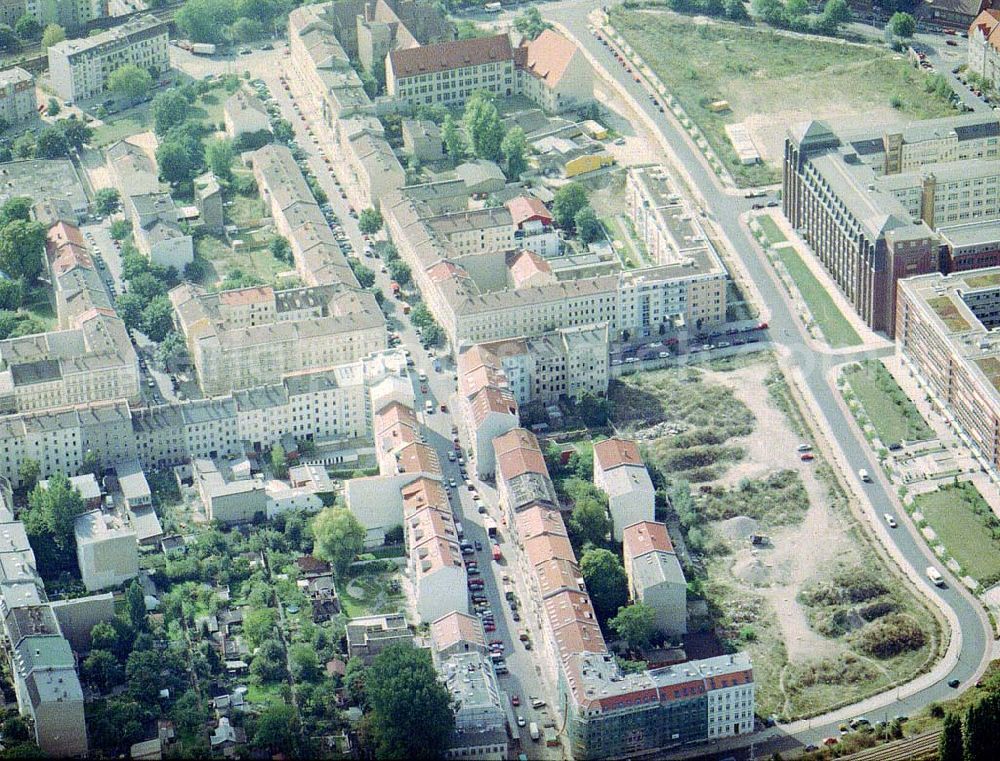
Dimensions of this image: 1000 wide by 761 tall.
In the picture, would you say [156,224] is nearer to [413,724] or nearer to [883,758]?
[413,724]

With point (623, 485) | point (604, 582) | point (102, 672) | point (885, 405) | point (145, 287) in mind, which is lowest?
point (885, 405)

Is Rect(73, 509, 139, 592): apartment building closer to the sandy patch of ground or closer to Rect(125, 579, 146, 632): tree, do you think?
Rect(125, 579, 146, 632): tree

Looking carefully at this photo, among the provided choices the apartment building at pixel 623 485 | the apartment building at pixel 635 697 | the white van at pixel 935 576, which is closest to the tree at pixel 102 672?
the apartment building at pixel 635 697

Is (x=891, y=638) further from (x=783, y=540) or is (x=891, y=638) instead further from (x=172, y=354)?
(x=172, y=354)

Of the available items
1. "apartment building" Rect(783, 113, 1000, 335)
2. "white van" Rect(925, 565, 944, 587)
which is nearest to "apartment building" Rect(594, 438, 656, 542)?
"white van" Rect(925, 565, 944, 587)

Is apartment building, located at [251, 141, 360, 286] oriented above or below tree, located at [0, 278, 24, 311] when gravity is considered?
above

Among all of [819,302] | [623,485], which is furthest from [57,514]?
[819,302]
